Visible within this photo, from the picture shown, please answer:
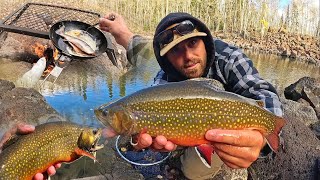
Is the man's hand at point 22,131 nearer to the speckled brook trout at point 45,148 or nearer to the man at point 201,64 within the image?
the speckled brook trout at point 45,148

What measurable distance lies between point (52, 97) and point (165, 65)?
531 cm

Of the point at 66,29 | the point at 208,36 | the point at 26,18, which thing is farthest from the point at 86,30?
the point at 26,18

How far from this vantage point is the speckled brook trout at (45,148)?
3.14 meters

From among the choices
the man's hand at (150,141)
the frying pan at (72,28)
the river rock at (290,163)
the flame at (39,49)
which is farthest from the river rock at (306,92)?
the man's hand at (150,141)

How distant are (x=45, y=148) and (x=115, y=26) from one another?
3.44m

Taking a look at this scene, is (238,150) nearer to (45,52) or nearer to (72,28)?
(72,28)

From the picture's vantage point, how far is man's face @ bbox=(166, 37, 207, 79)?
173 inches

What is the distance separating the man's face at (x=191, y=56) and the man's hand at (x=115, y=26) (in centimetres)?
201

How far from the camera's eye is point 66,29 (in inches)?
284

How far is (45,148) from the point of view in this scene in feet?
10.7

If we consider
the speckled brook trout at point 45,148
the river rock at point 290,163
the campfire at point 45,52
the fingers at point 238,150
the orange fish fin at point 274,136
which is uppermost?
the orange fish fin at point 274,136

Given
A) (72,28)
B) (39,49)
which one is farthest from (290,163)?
(39,49)

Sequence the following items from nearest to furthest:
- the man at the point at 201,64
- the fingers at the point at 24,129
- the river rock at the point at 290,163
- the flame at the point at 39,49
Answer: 1. the fingers at the point at 24,129
2. the man at the point at 201,64
3. the river rock at the point at 290,163
4. the flame at the point at 39,49

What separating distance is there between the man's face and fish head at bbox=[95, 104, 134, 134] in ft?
5.33
